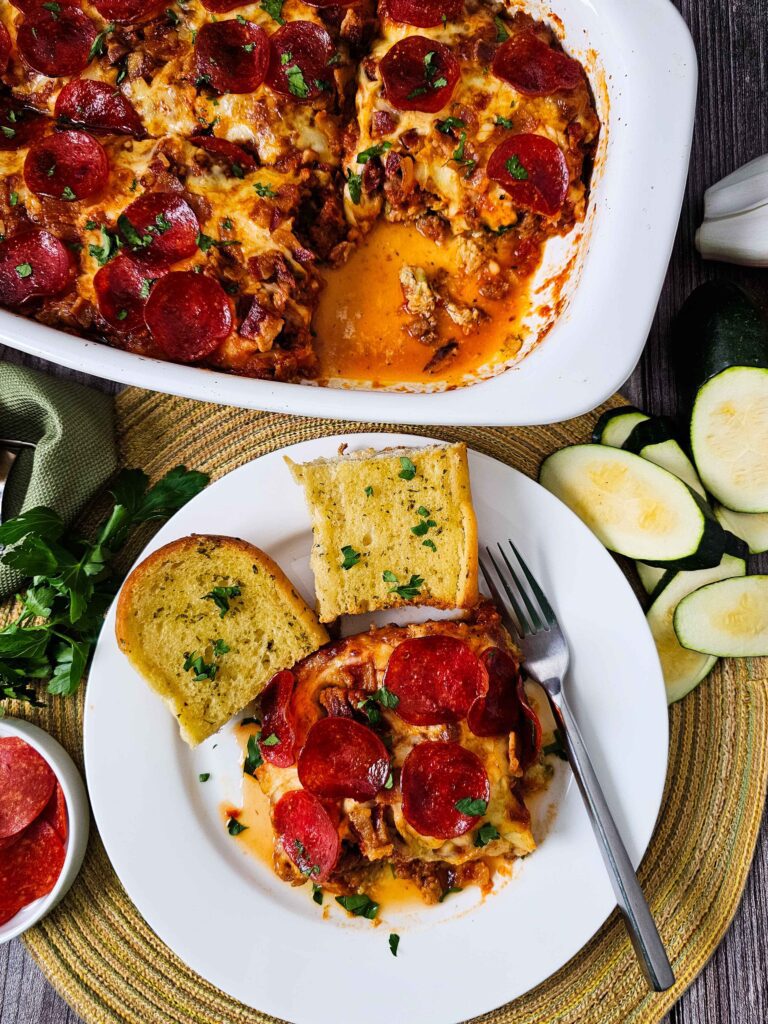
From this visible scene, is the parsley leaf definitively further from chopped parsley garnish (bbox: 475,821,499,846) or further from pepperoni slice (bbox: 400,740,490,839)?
chopped parsley garnish (bbox: 475,821,499,846)

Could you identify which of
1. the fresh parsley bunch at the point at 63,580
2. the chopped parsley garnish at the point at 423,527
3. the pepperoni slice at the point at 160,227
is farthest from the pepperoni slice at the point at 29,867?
the pepperoni slice at the point at 160,227

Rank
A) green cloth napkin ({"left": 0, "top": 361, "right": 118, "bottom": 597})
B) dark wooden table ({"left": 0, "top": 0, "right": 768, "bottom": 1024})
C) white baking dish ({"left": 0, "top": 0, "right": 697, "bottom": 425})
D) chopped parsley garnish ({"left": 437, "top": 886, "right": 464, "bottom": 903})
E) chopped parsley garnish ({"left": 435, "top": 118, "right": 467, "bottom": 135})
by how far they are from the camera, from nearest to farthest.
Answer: white baking dish ({"left": 0, "top": 0, "right": 697, "bottom": 425})
chopped parsley garnish ({"left": 435, "top": 118, "right": 467, "bottom": 135})
chopped parsley garnish ({"left": 437, "top": 886, "right": 464, "bottom": 903})
green cloth napkin ({"left": 0, "top": 361, "right": 118, "bottom": 597})
dark wooden table ({"left": 0, "top": 0, "right": 768, "bottom": 1024})

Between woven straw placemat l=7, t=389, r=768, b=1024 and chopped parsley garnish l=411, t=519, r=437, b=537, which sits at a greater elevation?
chopped parsley garnish l=411, t=519, r=437, b=537

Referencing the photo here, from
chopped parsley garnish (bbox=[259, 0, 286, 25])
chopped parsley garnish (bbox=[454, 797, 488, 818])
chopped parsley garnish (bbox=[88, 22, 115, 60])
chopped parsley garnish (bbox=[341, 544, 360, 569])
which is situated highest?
chopped parsley garnish (bbox=[259, 0, 286, 25])

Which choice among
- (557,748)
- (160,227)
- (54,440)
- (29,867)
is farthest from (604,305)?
(29,867)

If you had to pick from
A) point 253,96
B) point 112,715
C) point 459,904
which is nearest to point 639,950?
point 459,904

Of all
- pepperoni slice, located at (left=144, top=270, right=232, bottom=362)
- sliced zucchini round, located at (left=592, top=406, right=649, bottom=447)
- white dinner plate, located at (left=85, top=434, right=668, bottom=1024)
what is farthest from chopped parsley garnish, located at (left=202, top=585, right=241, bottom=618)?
sliced zucchini round, located at (left=592, top=406, right=649, bottom=447)

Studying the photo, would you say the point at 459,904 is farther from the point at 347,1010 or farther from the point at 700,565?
the point at 700,565
